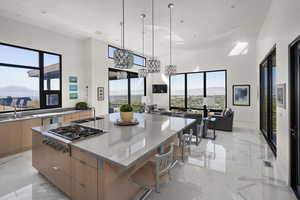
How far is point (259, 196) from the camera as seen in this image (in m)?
2.03

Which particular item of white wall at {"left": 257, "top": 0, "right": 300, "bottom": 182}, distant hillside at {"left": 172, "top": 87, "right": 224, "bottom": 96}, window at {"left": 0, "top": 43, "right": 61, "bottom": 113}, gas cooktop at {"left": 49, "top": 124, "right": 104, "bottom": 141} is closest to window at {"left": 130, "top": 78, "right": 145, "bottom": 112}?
distant hillside at {"left": 172, "top": 87, "right": 224, "bottom": 96}

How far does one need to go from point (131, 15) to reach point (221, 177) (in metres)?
4.23

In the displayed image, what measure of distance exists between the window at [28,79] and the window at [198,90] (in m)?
5.88

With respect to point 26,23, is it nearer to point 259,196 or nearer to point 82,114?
point 82,114

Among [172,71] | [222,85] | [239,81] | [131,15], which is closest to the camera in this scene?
[131,15]

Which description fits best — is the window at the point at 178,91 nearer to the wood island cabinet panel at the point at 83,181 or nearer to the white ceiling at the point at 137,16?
the white ceiling at the point at 137,16

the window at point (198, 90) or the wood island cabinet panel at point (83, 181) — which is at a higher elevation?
the window at point (198, 90)

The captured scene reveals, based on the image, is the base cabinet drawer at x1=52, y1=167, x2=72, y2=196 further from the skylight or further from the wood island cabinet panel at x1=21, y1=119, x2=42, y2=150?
the skylight

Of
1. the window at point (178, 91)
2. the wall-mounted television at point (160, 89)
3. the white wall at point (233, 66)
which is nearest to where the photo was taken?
the white wall at point (233, 66)

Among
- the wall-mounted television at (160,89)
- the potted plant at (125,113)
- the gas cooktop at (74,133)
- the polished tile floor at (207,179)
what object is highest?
the wall-mounted television at (160,89)

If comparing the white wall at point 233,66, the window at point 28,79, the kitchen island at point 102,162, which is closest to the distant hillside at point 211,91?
the white wall at point 233,66

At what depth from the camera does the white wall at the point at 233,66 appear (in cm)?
603

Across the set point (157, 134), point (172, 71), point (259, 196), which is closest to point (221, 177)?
point (259, 196)

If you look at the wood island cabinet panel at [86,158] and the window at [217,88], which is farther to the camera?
the window at [217,88]
